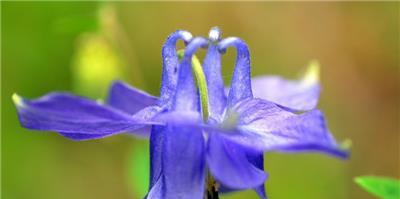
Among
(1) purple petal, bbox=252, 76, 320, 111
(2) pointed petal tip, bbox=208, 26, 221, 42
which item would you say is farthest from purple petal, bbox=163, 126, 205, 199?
Result: (1) purple petal, bbox=252, 76, 320, 111

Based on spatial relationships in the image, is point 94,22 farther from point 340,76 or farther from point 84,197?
point 340,76

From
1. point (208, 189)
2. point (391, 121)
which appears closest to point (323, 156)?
point (391, 121)

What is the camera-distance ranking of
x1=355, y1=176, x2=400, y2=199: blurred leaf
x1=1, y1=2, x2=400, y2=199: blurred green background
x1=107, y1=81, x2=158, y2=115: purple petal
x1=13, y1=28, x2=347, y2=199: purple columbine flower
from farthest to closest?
x1=1, y1=2, x2=400, y2=199: blurred green background
x1=355, y1=176, x2=400, y2=199: blurred leaf
x1=107, y1=81, x2=158, y2=115: purple petal
x1=13, y1=28, x2=347, y2=199: purple columbine flower

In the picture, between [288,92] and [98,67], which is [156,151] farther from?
[98,67]

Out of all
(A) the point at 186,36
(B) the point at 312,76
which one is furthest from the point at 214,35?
(B) the point at 312,76

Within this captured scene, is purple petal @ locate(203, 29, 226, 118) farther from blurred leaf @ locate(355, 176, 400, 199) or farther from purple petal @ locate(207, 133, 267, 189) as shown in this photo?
blurred leaf @ locate(355, 176, 400, 199)

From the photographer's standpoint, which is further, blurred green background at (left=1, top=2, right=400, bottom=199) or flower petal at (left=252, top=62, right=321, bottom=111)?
blurred green background at (left=1, top=2, right=400, bottom=199)

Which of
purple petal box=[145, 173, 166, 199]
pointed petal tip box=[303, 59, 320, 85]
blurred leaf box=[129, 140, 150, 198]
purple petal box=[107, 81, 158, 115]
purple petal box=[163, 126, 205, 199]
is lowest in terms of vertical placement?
blurred leaf box=[129, 140, 150, 198]
